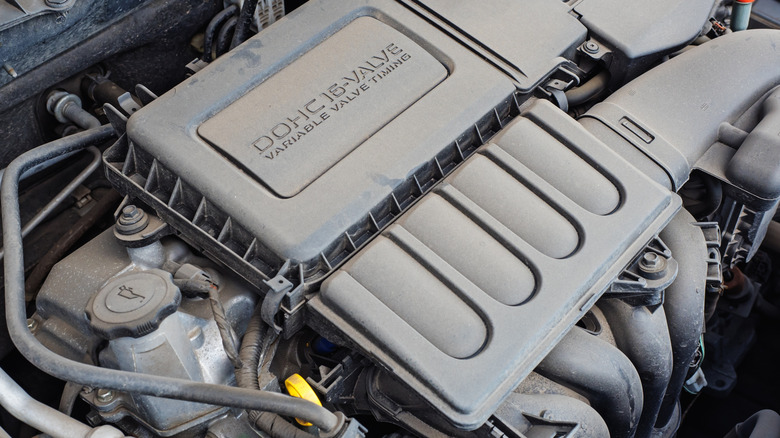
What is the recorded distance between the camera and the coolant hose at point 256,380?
1.74 metres

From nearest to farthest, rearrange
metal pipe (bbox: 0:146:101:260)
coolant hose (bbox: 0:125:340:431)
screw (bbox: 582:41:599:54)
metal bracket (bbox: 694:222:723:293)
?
coolant hose (bbox: 0:125:340:431), metal pipe (bbox: 0:146:101:260), metal bracket (bbox: 694:222:723:293), screw (bbox: 582:41:599:54)

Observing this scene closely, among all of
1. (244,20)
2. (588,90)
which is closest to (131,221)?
(244,20)

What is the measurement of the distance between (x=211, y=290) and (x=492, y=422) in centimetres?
67

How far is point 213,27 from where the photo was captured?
2352 mm

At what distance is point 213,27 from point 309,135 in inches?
25.7

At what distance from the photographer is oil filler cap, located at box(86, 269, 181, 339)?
163 centimetres

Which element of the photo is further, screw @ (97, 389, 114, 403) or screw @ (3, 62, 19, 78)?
screw @ (3, 62, 19, 78)

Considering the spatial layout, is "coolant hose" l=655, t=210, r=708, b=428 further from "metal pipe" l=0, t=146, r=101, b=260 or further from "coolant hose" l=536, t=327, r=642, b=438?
"metal pipe" l=0, t=146, r=101, b=260

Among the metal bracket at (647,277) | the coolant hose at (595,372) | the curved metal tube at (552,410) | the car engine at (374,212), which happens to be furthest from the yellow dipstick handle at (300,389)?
the metal bracket at (647,277)

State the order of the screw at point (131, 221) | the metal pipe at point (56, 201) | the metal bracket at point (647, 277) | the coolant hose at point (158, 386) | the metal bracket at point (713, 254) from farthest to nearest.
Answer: the metal bracket at point (713, 254) → the metal pipe at point (56, 201) → the metal bracket at point (647, 277) → the screw at point (131, 221) → the coolant hose at point (158, 386)

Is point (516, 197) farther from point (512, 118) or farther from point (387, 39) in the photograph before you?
point (387, 39)

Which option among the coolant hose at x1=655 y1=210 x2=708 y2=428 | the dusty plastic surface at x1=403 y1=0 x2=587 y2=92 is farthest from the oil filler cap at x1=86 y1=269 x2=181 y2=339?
the coolant hose at x1=655 y1=210 x2=708 y2=428

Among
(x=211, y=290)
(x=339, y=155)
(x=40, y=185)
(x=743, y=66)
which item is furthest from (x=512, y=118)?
(x=40, y=185)

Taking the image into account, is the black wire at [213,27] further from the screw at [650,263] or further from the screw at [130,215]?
the screw at [650,263]
